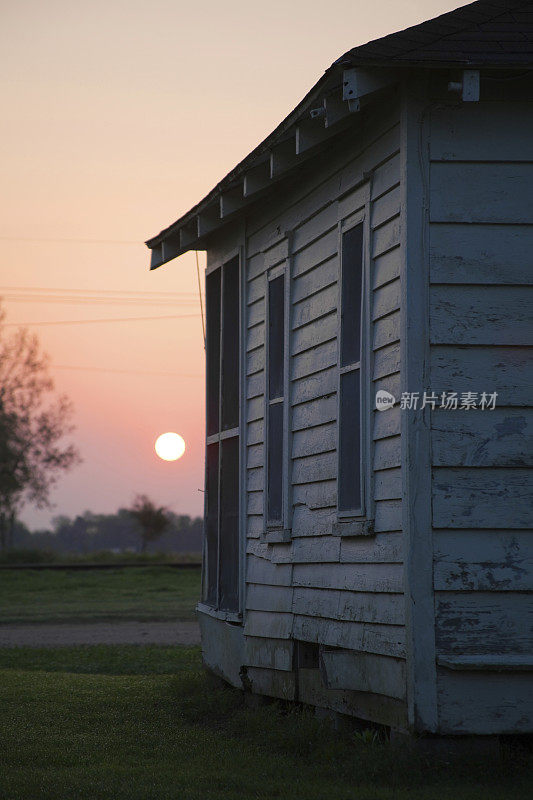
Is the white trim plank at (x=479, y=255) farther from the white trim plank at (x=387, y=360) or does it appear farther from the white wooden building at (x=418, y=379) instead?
the white trim plank at (x=387, y=360)

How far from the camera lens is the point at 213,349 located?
1171cm

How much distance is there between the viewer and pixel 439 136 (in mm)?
6605

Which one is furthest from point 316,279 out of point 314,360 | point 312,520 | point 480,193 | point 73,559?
point 73,559

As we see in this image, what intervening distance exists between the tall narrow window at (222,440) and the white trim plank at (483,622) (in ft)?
13.6

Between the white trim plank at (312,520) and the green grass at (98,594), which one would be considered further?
the green grass at (98,594)

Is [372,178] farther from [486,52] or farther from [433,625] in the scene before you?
[433,625]

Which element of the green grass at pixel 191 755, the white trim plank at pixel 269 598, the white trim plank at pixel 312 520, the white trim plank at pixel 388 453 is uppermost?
the white trim plank at pixel 388 453

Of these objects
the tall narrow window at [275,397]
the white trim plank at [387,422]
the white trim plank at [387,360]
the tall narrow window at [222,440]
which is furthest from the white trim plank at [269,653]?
the white trim plank at [387,360]

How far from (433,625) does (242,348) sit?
15.2 feet

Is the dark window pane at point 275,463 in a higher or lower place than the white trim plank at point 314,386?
lower

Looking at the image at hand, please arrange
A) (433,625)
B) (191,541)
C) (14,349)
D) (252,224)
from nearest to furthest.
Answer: (433,625) < (252,224) < (14,349) < (191,541)

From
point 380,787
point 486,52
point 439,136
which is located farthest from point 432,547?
point 486,52

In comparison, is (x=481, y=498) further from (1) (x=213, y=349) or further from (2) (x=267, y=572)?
(1) (x=213, y=349)

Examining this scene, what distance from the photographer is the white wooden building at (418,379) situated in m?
6.26
